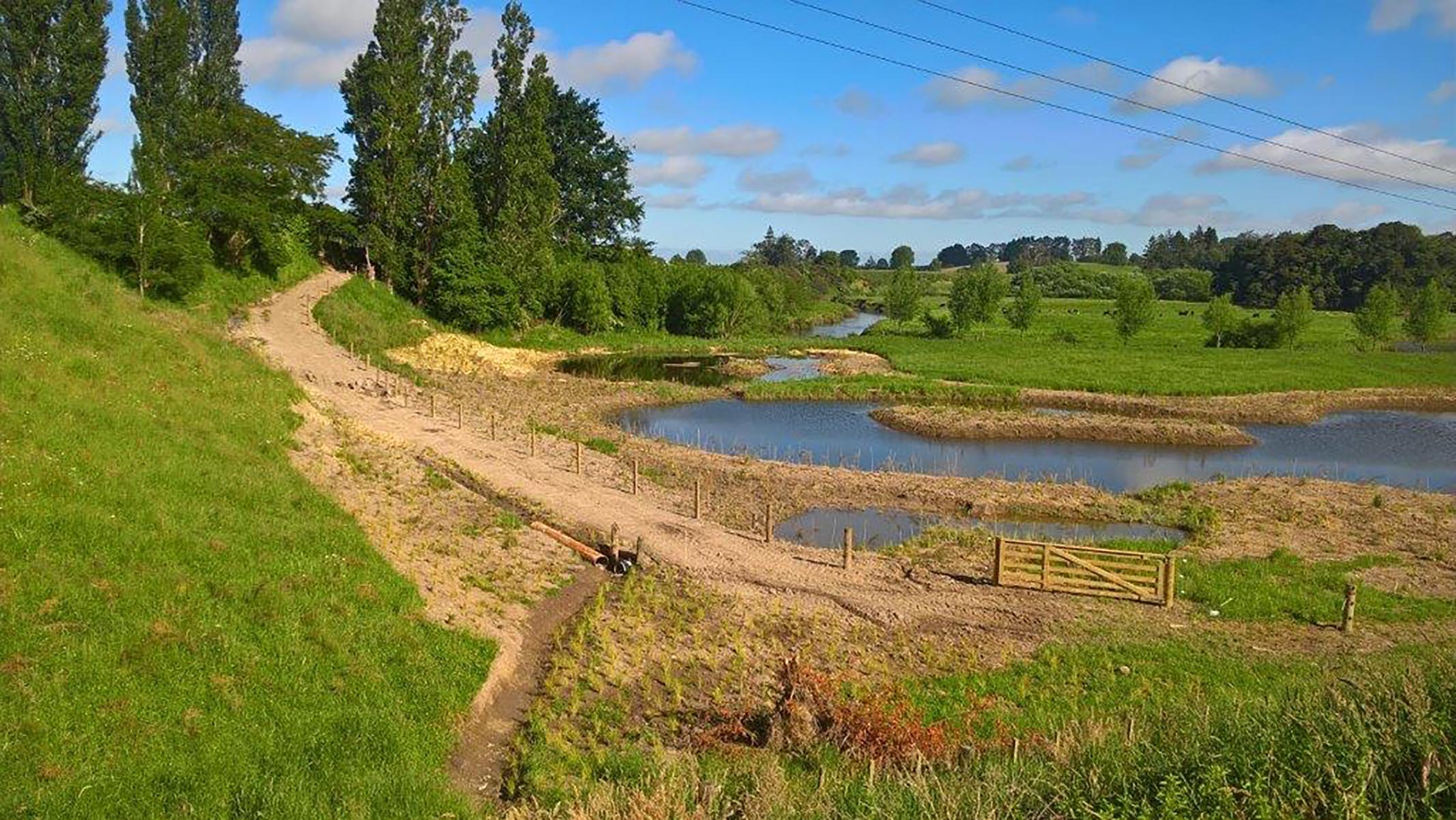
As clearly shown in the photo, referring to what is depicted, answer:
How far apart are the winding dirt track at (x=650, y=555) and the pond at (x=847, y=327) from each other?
77086mm

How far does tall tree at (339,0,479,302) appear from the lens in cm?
6384

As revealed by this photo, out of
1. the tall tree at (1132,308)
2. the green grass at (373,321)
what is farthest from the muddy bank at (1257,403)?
the green grass at (373,321)

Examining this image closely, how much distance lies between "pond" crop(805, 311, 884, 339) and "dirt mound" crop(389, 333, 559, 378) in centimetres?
4843

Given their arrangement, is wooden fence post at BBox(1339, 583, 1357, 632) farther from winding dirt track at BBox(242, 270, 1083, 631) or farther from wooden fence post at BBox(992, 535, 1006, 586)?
wooden fence post at BBox(992, 535, 1006, 586)

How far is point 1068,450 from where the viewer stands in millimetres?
46062

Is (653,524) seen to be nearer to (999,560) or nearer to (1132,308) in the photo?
(999,560)

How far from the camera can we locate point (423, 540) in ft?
71.7

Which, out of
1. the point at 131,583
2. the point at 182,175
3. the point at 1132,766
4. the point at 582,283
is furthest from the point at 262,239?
the point at 1132,766

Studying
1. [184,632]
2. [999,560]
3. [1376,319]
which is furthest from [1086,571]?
[1376,319]

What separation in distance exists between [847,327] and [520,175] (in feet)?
243

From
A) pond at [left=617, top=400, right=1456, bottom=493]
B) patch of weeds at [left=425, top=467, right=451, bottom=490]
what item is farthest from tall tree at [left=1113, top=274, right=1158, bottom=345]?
patch of weeds at [left=425, top=467, right=451, bottom=490]

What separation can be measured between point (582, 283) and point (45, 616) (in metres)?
71.8

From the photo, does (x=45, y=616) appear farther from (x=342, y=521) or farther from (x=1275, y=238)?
(x=1275, y=238)

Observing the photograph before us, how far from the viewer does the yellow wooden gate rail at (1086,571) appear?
21.9 m
